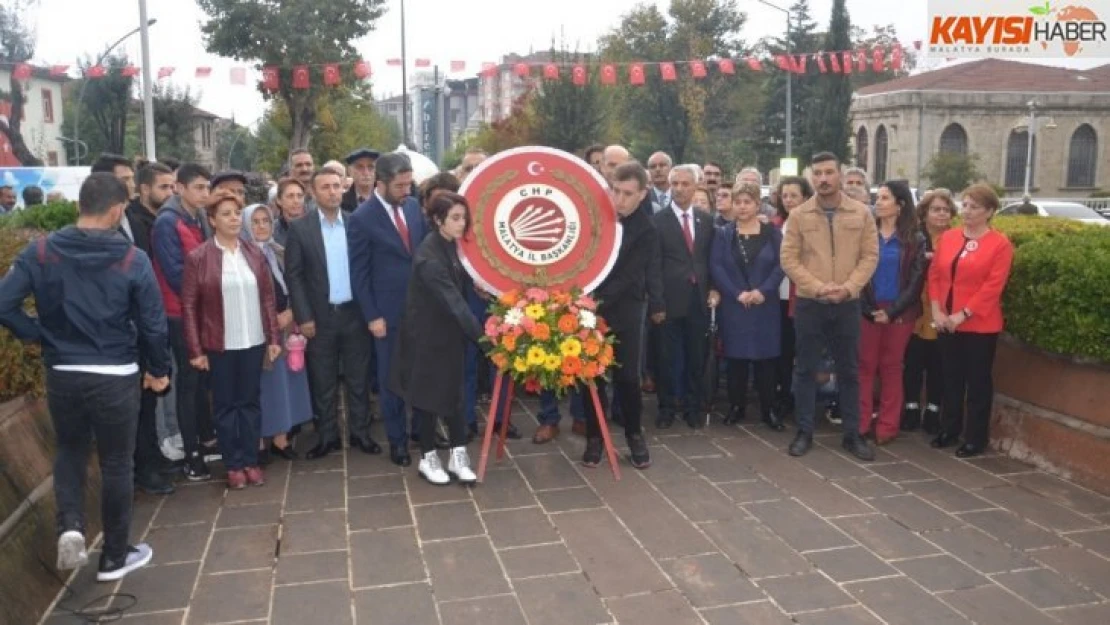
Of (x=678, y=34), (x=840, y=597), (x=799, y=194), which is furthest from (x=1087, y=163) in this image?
(x=840, y=597)

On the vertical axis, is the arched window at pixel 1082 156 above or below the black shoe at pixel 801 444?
above

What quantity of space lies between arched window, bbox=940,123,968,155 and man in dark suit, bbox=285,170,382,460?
4695 cm

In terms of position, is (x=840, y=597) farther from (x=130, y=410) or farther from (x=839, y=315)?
(x=130, y=410)

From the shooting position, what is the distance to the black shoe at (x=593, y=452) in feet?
20.1

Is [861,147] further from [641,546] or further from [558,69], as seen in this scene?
[641,546]

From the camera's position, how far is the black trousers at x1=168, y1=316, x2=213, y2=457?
226 inches

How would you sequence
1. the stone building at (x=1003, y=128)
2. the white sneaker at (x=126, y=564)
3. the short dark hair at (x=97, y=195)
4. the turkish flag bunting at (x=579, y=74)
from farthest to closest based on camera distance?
the stone building at (x=1003, y=128) < the turkish flag bunting at (x=579, y=74) < the white sneaker at (x=126, y=564) < the short dark hair at (x=97, y=195)

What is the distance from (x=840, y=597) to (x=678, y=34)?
55.3 metres

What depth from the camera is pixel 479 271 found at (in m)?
5.73

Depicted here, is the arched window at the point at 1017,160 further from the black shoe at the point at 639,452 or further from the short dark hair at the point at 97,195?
the short dark hair at the point at 97,195

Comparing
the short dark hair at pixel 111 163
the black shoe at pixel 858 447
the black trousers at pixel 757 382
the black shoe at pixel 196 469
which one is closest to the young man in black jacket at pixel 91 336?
the black shoe at pixel 196 469

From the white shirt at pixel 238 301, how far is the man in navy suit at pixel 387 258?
723 mm

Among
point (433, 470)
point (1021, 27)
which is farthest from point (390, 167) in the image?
point (1021, 27)

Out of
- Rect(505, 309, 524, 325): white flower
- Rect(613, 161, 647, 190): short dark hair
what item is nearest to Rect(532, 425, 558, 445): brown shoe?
Rect(505, 309, 524, 325): white flower
